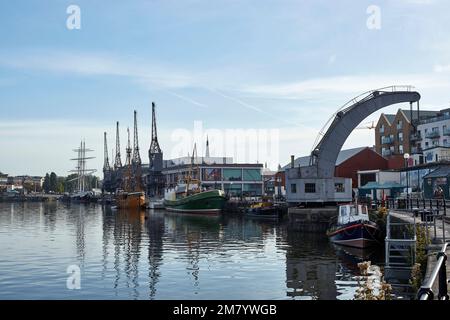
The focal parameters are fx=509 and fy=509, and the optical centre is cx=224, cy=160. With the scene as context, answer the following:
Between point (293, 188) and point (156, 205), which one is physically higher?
point (293, 188)

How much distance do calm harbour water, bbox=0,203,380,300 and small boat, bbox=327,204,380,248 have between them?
48.0 inches

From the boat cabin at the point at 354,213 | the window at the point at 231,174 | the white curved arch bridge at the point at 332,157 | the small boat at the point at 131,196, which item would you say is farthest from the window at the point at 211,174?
the boat cabin at the point at 354,213

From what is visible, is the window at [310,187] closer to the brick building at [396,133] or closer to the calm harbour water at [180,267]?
the calm harbour water at [180,267]

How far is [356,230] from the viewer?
37.3m

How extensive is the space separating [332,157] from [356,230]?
57.2 ft

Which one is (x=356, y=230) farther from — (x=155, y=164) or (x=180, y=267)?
(x=155, y=164)

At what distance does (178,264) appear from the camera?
95.1ft

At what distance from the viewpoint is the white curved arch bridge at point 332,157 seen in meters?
52.6

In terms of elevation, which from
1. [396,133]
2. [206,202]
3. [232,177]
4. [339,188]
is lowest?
[206,202]

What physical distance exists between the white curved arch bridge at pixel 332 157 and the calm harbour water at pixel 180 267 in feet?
32.0

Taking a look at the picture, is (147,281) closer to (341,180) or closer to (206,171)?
(341,180)

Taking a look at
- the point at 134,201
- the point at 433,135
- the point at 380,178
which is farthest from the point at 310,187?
the point at 134,201

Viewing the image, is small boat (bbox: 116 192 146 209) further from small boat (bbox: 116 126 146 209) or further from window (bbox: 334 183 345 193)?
window (bbox: 334 183 345 193)

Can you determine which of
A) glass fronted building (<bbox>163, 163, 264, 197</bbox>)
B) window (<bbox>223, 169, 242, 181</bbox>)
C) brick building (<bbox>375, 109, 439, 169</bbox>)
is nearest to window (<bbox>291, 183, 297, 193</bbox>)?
brick building (<bbox>375, 109, 439, 169</bbox>)
